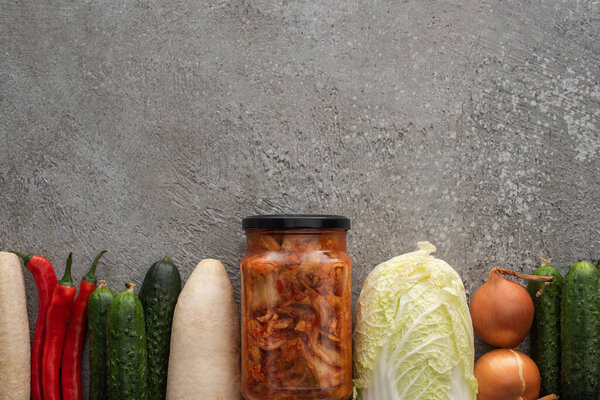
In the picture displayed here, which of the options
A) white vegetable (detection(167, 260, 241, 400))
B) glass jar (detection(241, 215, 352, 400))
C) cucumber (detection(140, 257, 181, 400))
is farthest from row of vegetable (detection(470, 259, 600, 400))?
cucumber (detection(140, 257, 181, 400))

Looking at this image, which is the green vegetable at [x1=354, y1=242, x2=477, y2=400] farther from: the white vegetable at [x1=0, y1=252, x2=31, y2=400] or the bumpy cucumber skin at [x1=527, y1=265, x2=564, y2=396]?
the white vegetable at [x1=0, y1=252, x2=31, y2=400]

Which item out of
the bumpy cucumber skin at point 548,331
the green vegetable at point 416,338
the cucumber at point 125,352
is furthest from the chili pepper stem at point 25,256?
the bumpy cucumber skin at point 548,331

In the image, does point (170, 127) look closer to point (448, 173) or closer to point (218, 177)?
point (218, 177)

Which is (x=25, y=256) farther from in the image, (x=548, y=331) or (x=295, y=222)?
(x=548, y=331)

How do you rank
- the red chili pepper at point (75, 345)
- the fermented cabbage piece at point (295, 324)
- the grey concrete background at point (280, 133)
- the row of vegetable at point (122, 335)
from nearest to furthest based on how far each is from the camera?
the fermented cabbage piece at point (295, 324), the row of vegetable at point (122, 335), the red chili pepper at point (75, 345), the grey concrete background at point (280, 133)

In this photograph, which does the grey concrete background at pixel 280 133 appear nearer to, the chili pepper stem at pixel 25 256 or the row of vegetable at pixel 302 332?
the chili pepper stem at pixel 25 256

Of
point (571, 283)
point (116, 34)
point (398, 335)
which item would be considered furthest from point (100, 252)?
point (571, 283)
